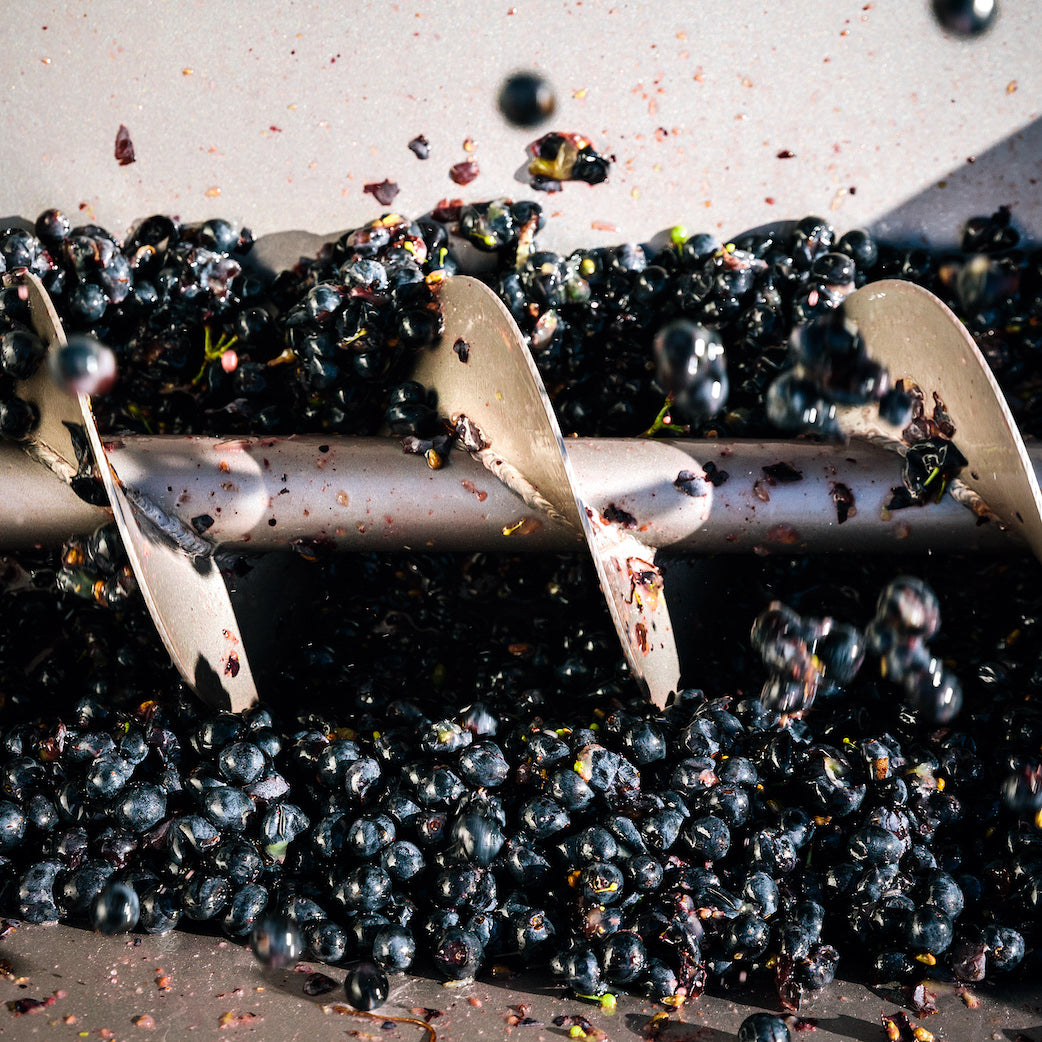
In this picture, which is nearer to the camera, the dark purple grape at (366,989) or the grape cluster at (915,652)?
the dark purple grape at (366,989)

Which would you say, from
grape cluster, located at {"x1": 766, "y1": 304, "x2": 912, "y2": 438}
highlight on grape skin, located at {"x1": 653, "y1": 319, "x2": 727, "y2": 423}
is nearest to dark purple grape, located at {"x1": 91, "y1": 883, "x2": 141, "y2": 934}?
highlight on grape skin, located at {"x1": 653, "y1": 319, "x2": 727, "y2": 423}

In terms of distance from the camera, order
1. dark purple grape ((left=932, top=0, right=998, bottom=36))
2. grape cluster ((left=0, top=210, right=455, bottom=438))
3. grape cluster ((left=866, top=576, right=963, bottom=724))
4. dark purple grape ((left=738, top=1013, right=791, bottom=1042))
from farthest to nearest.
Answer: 1. dark purple grape ((left=932, top=0, right=998, bottom=36))
2. grape cluster ((left=0, top=210, right=455, bottom=438))
3. grape cluster ((left=866, top=576, right=963, bottom=724))
4. dark purple grape ((left=738, top=1013, right=791, bottom=1042))

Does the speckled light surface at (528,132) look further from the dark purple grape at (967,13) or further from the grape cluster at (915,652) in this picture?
the grape cluster at (915,652)

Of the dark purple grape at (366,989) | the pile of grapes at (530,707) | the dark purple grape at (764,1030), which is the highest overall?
the pile of grapes at (530,707)

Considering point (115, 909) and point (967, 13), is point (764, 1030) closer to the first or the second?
point (115, 909)

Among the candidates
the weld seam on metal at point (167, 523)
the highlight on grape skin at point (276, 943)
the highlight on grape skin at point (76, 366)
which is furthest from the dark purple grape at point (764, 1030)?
the highlight on grape skin at point (76, 366)

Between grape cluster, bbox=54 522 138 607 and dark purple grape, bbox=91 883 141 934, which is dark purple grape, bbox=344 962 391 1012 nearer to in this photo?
dark purple grape, bbox=91 883 141 934

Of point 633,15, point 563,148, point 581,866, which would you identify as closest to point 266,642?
point 581,866

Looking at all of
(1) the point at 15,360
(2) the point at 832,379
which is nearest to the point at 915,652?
(2) the point at 832,379

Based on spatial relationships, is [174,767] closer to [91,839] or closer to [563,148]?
[91,839]

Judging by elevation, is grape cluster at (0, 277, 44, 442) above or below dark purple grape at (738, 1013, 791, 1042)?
above

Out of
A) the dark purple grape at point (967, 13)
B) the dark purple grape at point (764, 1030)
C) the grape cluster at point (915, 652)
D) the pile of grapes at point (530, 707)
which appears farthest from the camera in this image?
the dark purple grape at point (967, 13)
